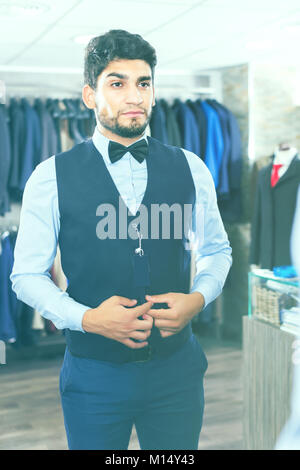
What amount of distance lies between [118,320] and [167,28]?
202 cm

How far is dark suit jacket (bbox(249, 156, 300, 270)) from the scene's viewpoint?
3291 millimetres

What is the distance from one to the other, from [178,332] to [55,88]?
285cm

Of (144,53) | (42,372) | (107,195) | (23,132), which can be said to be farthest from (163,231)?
(42,372)

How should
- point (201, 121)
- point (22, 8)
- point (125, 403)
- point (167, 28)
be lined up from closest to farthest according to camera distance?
point (125, 403) → point (22, 8) → point (167, 28) → point (201, 121)

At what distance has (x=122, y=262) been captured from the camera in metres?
1.19

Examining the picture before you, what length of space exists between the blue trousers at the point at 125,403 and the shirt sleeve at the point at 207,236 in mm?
195

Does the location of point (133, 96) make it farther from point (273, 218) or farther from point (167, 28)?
point (273, 218)

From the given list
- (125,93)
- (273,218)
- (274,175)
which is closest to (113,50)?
(125,93)

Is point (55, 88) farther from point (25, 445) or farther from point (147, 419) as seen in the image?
point (147, 419)

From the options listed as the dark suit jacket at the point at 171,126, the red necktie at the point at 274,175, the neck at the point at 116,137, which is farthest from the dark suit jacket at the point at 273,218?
the neck at the point at 116,137

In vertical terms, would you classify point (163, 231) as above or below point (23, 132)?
below

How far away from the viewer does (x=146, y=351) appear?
1.25m

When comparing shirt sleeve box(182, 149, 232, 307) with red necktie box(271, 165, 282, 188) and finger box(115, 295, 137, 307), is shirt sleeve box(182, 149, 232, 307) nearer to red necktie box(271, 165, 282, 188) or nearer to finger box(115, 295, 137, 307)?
finger box(115, 295, 137, 307)

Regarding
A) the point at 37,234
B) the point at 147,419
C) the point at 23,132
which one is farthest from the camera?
the point at 23,132
